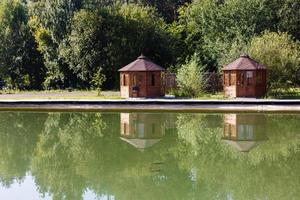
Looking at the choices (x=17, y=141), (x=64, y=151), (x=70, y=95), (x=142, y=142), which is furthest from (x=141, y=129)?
(x=70, y=95)

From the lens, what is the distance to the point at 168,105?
28609 mm

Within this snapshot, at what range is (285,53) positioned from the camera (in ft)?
111

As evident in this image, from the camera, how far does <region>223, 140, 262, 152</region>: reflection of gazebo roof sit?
16822 mm

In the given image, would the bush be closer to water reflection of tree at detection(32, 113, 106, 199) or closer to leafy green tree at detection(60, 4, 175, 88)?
water reflection of tree at detection(32, 113, 106, 199)

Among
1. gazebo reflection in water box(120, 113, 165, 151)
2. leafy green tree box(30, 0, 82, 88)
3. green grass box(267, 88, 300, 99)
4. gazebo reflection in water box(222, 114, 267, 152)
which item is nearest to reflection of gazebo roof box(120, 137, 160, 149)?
gazebo reflection in water box(120, 113, 165, 151)

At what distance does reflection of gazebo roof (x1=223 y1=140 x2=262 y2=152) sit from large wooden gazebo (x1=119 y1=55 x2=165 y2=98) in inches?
666

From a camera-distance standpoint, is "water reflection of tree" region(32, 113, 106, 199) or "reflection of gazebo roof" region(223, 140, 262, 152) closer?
"water reflection of tree" region(32, 113, 106, 199)

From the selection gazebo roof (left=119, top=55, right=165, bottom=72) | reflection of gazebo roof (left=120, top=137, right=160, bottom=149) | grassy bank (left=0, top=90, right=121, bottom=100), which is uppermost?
gazebo roof (left=119, top=55, right=165, bottom=72)

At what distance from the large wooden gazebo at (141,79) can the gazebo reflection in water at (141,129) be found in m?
8.02

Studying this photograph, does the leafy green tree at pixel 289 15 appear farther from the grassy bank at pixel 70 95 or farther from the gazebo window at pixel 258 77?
the grassy bank at pixel 70 95

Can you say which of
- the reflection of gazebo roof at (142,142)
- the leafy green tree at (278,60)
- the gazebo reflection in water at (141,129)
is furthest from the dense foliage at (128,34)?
the reflection of gazebo roof at (142,142)

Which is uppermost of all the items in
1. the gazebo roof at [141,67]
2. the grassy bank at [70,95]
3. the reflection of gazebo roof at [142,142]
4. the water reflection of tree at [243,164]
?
the gazebo roof at [141,67]

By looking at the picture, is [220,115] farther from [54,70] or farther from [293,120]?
[54,70]

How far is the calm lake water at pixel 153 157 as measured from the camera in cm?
1168
